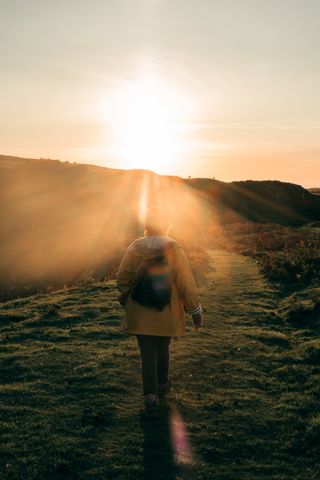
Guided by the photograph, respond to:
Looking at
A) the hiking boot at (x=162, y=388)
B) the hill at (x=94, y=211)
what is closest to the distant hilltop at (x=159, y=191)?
the hill at (x=94, y=211)

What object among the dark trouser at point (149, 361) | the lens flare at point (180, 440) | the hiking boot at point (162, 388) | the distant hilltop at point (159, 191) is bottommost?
the lens flare at point (180, 440)

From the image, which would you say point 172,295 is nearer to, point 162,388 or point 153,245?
point 153,245

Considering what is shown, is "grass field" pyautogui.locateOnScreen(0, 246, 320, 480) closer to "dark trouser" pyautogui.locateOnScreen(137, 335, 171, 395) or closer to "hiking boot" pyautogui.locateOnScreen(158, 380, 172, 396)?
"hiking boot" pyautogui.locateOnScreen(158, 380, 172, 396)

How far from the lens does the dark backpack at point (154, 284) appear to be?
7.75 m

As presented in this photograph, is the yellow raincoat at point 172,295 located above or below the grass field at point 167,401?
above

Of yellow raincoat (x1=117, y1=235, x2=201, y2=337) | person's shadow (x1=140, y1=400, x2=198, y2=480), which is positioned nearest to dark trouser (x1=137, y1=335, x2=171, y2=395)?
yellow raincoat (x1=117, y1=235, x2=201, y2=337)

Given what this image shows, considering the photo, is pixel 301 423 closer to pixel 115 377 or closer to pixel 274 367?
pixel 274 367

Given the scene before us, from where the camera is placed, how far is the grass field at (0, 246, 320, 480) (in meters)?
6.55

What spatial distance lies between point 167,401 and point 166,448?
173cm

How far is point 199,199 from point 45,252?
57.6m

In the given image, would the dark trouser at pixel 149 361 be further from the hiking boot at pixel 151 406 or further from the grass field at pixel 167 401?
the grass field at pixel 167 401

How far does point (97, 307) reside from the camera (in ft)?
53.9

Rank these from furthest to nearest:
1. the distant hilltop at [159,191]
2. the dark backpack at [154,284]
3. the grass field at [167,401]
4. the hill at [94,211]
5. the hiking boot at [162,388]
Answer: the distant hilltop at [159,191] < the hill at [94,211] < the hiking boot at [162,388] < the dark backpack at [154,284] < the grass field at [167,401]

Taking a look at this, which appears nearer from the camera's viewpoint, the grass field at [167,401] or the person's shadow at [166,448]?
the person's shadow at [166,448]
